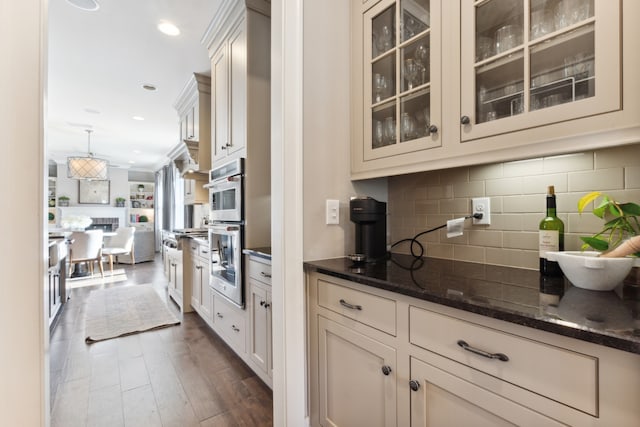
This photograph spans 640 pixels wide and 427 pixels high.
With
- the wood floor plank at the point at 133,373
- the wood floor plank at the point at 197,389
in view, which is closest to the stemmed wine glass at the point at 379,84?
the wood floor plank at the point at 197,389

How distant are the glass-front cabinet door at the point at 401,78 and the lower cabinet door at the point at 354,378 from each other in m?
0.80

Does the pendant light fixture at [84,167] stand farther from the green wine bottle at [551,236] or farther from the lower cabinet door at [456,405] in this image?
the green wine bottle at [551,236]

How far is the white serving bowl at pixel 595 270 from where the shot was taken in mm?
776

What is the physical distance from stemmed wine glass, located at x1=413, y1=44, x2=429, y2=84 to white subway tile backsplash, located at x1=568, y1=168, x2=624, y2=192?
67 centimetres

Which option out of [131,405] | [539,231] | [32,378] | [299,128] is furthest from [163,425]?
[539,231]

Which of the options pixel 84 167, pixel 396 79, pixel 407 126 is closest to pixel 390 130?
pixel 407 126

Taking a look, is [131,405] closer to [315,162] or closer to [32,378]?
[32,378]

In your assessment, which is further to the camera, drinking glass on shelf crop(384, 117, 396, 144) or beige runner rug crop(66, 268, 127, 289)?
beige runner rug crop(66, 268, 127, 289)

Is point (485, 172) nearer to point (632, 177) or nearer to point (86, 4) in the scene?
point (632, 177)

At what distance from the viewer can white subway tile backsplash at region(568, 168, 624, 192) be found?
3.23ft

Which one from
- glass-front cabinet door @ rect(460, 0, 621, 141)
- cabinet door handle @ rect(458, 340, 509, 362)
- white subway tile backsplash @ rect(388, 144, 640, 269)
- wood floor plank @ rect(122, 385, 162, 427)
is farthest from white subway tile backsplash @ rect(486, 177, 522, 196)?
wood floor plank @ rect(122, 385, 162, 427)

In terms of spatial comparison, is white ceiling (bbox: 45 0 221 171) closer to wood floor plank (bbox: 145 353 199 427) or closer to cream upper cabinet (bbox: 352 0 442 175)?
cream upper cabinet (bbox: 352 0 442 175)

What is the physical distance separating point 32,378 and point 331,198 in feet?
4.06

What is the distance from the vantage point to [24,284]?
0.90 m
